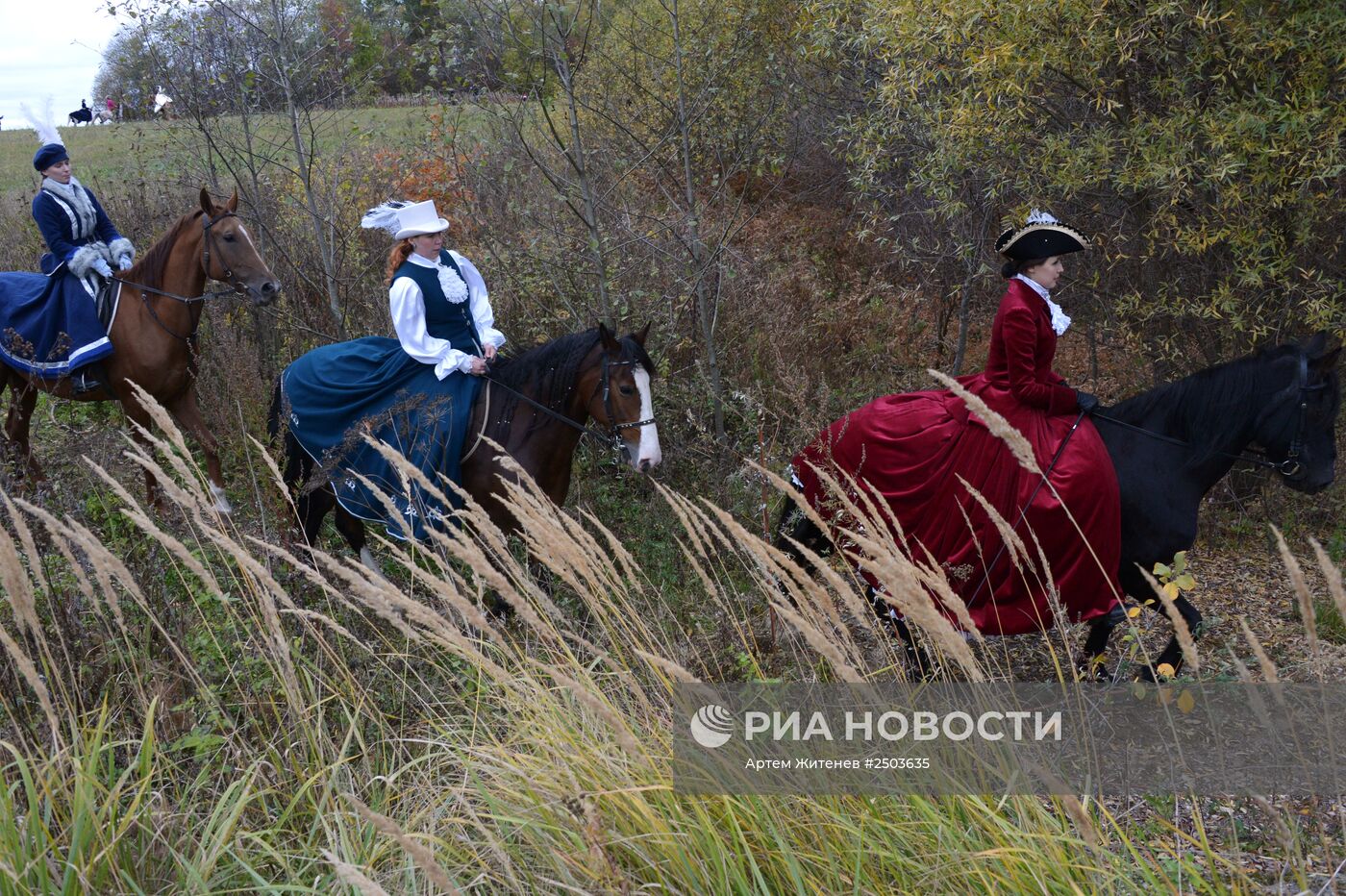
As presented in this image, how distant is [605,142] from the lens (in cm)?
864

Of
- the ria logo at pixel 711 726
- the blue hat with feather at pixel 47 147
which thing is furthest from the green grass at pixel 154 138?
the ria logo at pixel 711 726

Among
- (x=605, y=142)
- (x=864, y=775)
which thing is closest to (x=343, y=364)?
(x=605, y=142)

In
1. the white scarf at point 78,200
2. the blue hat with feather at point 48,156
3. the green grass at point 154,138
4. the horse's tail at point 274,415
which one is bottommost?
the horse's tail at point 274,415

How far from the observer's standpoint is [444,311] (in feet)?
19.4

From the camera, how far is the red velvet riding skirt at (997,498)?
4.48 metres

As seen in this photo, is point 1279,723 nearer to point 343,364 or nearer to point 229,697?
point 229,697

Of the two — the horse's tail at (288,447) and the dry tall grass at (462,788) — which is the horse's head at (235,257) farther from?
the dry tall grass at (462,788)

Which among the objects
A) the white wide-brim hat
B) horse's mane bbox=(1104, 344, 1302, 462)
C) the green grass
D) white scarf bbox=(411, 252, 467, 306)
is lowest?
horse's mane bbox=(1104, 344, 1302, 462)

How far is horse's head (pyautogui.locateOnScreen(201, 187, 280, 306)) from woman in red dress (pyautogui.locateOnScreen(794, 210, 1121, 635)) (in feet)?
13.1

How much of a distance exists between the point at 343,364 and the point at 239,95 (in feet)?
12.0

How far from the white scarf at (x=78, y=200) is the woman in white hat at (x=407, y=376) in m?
2.51

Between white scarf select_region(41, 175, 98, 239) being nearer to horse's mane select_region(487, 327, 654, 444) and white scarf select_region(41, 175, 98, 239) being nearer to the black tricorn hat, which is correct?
horse's mane select_region(487, 327, 654, 444)

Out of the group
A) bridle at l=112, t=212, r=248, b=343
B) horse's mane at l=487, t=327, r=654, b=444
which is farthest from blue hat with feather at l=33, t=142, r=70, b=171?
horse's mane at l=487, t=327, r=654, b=444

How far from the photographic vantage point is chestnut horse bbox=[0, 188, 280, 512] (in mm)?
6953
